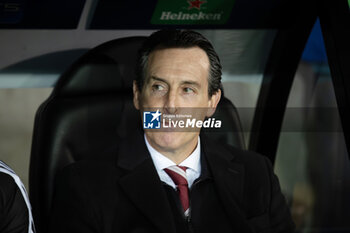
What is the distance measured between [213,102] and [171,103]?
0.16 meters

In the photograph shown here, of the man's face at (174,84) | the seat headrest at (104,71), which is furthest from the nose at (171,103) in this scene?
the seat headrest at (104,71)

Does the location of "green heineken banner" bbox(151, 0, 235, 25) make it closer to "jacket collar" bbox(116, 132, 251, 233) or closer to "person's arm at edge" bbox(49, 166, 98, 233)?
"jacket collar" bbox(116, 132, 251, 233)

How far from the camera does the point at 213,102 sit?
4.74ft

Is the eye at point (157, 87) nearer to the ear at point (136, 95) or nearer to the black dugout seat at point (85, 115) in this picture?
the ear at point (136, 95)

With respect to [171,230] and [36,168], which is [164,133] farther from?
[36,168]

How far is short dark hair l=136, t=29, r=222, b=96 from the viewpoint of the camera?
1.39 m

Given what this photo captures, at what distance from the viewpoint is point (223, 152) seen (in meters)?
1.49

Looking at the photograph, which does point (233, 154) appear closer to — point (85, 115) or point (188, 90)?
point (188, 90)

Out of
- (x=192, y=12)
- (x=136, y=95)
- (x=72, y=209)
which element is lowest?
(x=72, y=209)


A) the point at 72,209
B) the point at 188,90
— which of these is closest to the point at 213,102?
the point at 188,90

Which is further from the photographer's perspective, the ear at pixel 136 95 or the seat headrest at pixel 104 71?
the seat headrest at pixel 104 71

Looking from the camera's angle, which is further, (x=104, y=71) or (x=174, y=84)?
(x=104, y=71)

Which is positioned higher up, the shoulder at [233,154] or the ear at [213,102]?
the ear at [213,102]

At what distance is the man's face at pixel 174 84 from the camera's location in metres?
1.34
